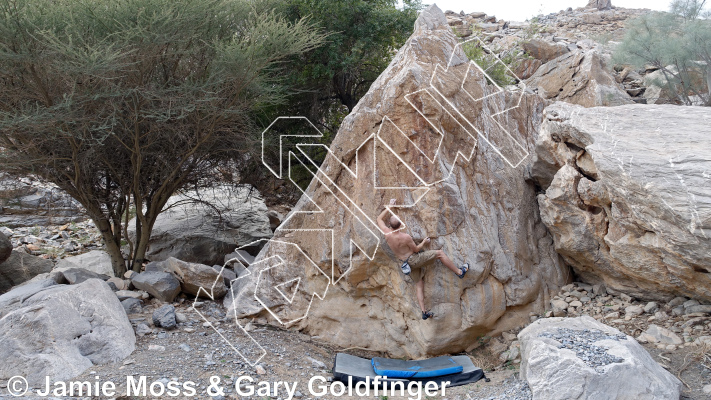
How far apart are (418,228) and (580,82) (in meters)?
6.26

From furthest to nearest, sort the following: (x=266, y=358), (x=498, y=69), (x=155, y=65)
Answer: (x=498, y=69), (x=155, y=65), (x=266, y=358)

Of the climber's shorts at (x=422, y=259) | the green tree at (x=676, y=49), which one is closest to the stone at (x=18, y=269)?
the climber's shorts at (x=422, y=259)

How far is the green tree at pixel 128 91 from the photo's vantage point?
22.1 ft

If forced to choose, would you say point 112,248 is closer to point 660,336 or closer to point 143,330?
point 143,330

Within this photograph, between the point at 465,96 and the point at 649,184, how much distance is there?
243 centimetres

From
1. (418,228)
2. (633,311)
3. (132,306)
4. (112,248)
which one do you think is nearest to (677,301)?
(633,311)

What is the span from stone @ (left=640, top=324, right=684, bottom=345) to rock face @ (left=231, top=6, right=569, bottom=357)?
52.1 inches

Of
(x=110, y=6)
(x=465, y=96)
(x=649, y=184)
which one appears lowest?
(x=649, y=184)

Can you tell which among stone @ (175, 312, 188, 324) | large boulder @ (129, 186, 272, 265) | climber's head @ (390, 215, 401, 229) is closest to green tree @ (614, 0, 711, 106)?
climber's head @ (390, 215, 401, 229)

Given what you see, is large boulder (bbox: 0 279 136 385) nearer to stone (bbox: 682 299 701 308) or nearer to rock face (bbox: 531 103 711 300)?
rock face (bbox: 531 103 711 300)

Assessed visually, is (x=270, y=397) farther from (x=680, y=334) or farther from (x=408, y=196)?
(x=680, y=334)

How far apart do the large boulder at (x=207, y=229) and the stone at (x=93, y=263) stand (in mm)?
900

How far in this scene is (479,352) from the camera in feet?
21.5

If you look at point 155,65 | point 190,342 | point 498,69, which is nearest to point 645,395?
point 190,342
